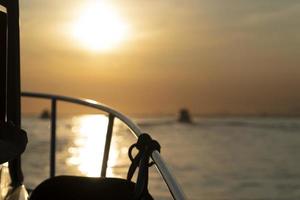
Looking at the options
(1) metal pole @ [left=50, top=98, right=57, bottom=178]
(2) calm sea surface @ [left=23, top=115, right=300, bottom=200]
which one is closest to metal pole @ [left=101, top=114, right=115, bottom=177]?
(1) metal pole @ [left=50, top=98, right=57, bottom=178]

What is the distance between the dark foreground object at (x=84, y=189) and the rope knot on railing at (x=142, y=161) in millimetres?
47

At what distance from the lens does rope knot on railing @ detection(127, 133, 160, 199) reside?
1.62 meters

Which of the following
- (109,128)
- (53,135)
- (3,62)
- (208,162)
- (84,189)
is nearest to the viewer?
(84,189)

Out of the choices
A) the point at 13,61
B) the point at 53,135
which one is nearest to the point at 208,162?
the point at 53,135

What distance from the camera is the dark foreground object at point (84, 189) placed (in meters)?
1.68

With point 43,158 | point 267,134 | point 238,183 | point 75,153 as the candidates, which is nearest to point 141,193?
point 238,183

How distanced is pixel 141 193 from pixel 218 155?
2182 cm

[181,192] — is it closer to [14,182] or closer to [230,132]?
[14,182]

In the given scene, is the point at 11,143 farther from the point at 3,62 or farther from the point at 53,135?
the point at 53,135

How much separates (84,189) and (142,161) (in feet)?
0.58

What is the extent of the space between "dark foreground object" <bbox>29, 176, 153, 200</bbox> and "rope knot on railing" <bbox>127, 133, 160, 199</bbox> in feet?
0.15

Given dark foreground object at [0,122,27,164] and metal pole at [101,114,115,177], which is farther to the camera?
metal pole at [101,114,115,177]

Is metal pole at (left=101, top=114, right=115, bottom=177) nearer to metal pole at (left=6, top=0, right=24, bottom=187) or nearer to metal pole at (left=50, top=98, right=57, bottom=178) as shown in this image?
metal pole at (left=50, top=98, right=57, bottom=178)

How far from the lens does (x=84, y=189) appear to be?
5.56ft
